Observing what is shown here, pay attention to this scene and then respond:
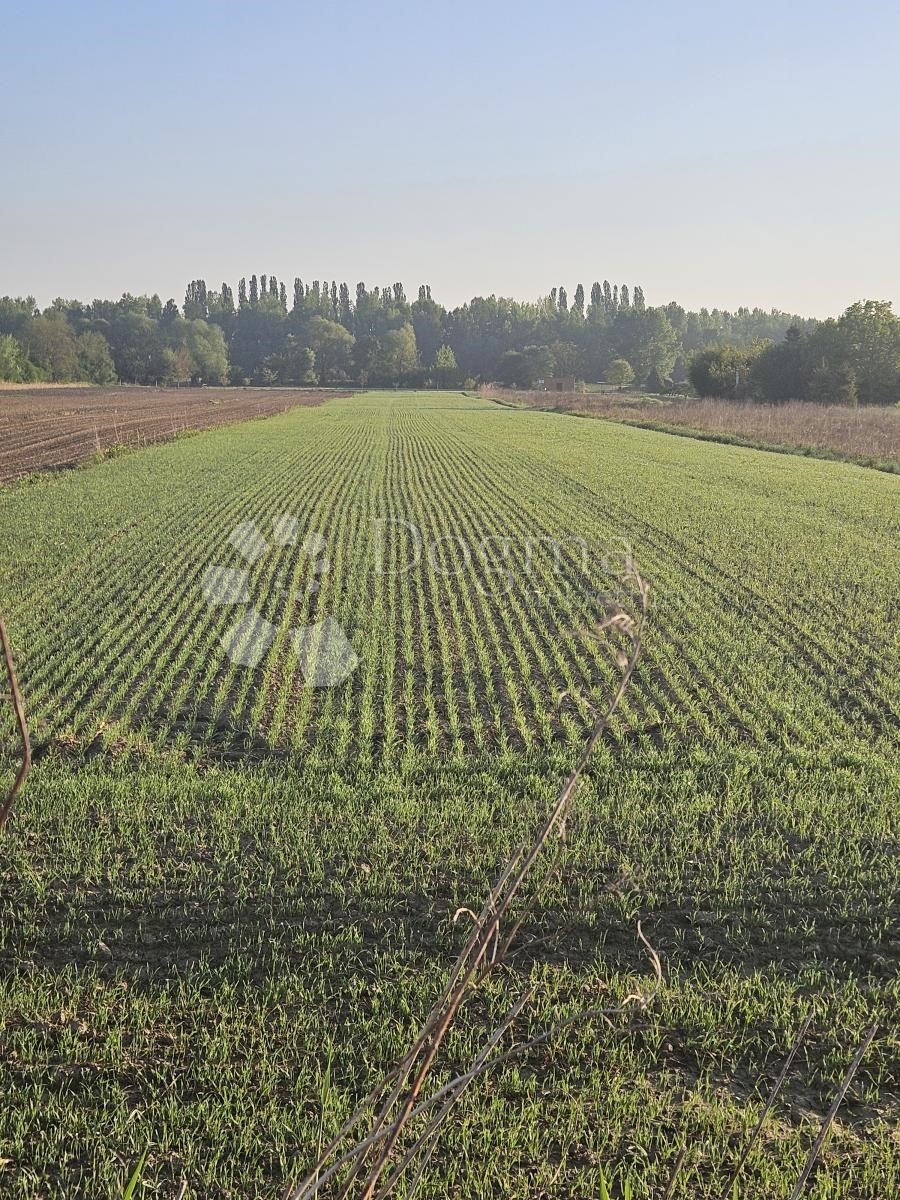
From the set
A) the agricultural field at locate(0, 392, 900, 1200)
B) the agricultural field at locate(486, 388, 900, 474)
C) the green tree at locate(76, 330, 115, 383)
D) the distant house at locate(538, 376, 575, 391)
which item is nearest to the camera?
the agricultural field at locate(0, 392, 900, 1200)

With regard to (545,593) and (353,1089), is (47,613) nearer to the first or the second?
(545,593)

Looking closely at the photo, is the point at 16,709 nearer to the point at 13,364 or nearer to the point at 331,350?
the point at 13,364

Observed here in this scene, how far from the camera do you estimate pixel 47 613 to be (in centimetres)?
1305

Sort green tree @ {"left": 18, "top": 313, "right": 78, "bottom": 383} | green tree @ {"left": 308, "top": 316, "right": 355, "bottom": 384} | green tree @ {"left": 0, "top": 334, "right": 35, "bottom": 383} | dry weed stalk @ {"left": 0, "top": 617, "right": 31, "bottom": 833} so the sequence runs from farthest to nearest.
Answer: green tree @ {"left": 308, "top": 316, "right": 355, "bottom": 384}
green tree @ {"left": 18, "top": 313, "right": 78, "bottom": 383}
green tree @ {"left": 0, "top": 334, "right": 35, "bottom": 383}
dry weed stalk @ {"left": 0, "top": 617, "right": 31, "bottom": 833}

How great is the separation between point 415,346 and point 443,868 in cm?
14670

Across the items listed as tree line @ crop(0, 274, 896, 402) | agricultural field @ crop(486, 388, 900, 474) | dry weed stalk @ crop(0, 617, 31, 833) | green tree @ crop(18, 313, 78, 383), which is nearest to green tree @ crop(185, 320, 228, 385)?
tree line @ crop(0, 274, 896, 402)

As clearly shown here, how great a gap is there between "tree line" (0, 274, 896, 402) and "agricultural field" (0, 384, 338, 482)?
3220 centimetres

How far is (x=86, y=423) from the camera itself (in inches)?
1820

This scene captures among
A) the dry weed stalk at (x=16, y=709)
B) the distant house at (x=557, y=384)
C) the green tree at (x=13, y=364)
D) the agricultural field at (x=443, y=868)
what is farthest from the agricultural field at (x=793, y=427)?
the green tree at (x=13, y=364)

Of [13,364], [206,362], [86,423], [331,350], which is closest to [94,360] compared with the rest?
[206,362]

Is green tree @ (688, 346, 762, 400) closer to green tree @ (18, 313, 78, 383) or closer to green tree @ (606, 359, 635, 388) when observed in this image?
green tree @ (606, 359, 635, 388)

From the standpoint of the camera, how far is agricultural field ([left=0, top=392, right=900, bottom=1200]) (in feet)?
13.3

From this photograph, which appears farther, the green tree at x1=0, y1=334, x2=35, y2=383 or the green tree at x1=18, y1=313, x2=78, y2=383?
the green tree at x1=18, y1=313, x2=78, y2=383

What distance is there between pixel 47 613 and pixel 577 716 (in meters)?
8.03
